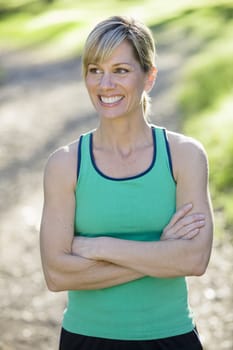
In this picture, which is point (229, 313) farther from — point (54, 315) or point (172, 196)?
point (172, 196)

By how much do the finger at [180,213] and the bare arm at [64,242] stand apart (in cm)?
19

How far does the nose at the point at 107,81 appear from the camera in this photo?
2957mm

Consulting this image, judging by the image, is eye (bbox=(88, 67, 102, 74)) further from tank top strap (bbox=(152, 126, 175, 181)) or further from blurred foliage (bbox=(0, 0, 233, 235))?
blurred foliage (bbox=(0, 0, 233, 235))

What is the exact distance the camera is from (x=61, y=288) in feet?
10.2

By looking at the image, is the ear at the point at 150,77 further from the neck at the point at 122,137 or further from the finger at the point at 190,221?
the finger at the point at 190,221

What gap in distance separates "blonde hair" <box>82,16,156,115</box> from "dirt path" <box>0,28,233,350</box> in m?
2.47

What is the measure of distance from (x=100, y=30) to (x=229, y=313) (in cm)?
291

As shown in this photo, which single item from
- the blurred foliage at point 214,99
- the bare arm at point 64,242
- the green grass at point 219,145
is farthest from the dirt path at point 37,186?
the bare arm at point 64,242

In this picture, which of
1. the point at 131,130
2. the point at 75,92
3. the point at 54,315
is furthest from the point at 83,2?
the point at 131,130

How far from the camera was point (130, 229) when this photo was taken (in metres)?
3.01

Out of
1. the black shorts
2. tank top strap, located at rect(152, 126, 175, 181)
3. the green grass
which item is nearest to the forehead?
tank top strap, located at rect(152, 126, 175, 181)

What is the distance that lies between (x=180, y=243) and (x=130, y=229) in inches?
6.8

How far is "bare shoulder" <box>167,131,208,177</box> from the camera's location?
9.88 ft

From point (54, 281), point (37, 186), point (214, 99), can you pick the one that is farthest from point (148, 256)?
point (214, 99)
